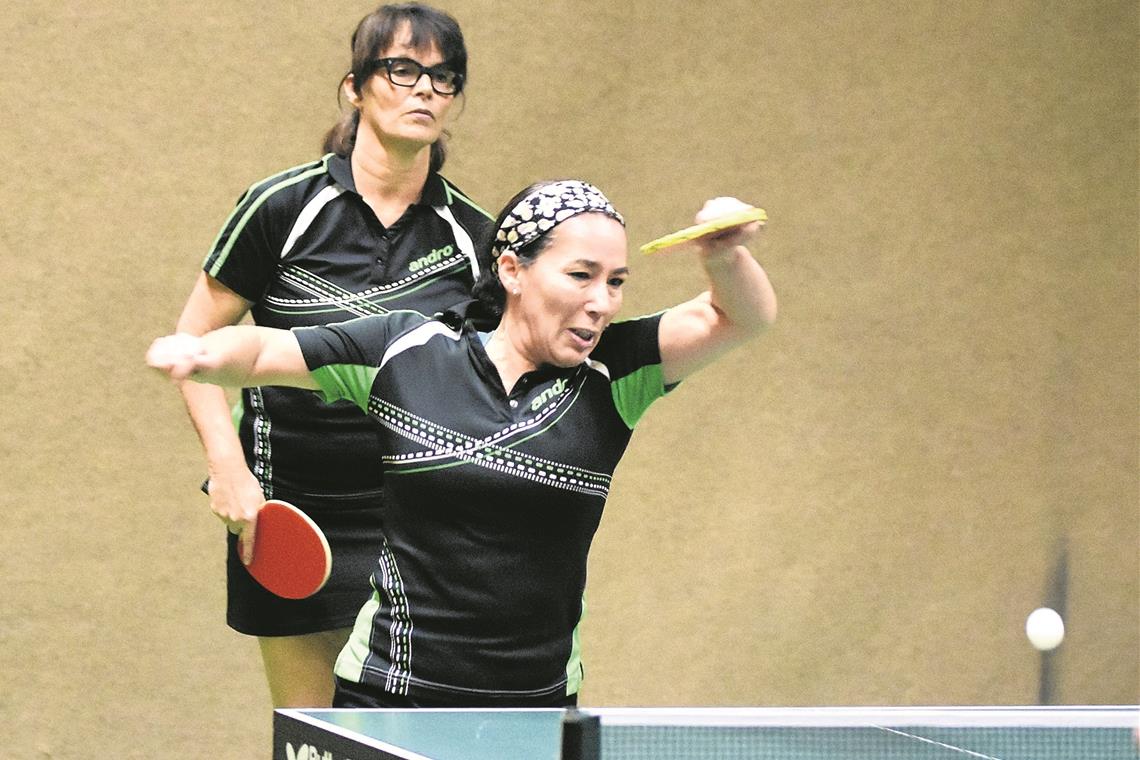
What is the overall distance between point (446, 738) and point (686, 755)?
291mm

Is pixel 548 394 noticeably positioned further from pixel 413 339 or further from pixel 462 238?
pixel 462 238

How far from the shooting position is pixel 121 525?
4.09 m

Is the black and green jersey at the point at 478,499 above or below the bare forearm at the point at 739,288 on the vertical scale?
below

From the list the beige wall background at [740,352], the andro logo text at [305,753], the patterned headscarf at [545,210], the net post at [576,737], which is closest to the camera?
the net post at [576,737]

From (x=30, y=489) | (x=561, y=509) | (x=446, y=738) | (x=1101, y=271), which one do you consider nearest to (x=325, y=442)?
(x=561, y=509)

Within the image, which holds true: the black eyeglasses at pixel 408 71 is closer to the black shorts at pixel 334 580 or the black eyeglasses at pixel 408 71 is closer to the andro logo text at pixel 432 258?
the andro logo text at pixel 432 258

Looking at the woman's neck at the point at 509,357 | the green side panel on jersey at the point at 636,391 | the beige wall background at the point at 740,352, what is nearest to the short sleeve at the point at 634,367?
the green side panel on jersey at the point at 636,391

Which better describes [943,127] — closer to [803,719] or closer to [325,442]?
[325,442]

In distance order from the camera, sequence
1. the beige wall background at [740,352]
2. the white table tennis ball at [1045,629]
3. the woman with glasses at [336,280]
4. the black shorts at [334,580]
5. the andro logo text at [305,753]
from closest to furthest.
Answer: the andro logo text at [305,753], the woman with glasses at [336,280], the black shorts at [334,580], the beige wall background at [740,352], the white table tennis ball at [1045,629]

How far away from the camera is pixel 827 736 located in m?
1.94

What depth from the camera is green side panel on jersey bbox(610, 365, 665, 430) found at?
236 centimetres

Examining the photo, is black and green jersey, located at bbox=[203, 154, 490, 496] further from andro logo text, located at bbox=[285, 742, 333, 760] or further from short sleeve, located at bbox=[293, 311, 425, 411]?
andro logo text, located at bbox=[285, 742, 333, 760]

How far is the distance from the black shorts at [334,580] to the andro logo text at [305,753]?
3.05 ft

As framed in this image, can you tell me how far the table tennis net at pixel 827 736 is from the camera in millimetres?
1907
